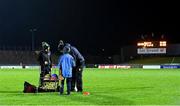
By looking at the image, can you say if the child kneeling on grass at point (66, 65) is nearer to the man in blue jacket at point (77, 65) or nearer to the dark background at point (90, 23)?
the man in blue jacket at point (77, 65)

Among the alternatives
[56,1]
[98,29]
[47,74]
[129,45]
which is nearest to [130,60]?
[129,45]

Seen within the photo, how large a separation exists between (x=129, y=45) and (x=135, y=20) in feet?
23.2

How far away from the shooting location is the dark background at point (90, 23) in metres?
112

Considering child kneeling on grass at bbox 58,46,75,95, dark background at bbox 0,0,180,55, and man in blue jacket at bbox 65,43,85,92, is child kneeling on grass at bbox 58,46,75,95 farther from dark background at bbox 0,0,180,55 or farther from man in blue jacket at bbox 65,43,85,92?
dark background at bbox 0,0,180,55

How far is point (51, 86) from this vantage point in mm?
23656

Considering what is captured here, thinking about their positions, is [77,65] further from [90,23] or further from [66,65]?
[90,23]

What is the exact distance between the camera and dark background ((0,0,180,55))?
112 m

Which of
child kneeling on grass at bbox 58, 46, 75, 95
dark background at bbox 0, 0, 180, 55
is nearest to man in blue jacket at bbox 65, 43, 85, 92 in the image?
child kneeling on grass at bbox 58, 46, 75, 95

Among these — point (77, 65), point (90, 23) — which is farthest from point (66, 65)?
point (90, 23)

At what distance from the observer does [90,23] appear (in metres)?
118

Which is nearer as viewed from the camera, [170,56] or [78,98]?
[78,98]

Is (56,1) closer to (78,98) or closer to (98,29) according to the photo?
(98,29)

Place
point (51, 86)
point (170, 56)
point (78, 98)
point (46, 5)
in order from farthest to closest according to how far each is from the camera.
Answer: point (46, 5), point (170, 56), point (51, 86), point (78, 98)

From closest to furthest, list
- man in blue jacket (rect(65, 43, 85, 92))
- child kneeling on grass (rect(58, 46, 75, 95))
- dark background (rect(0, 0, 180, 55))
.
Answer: child kneeling on grass (rect(58, 46, 75, 95)) < man in blue jacket (rect(65, 43, 85, 92)) < dark background (rect(0, 0, 180, 55))
